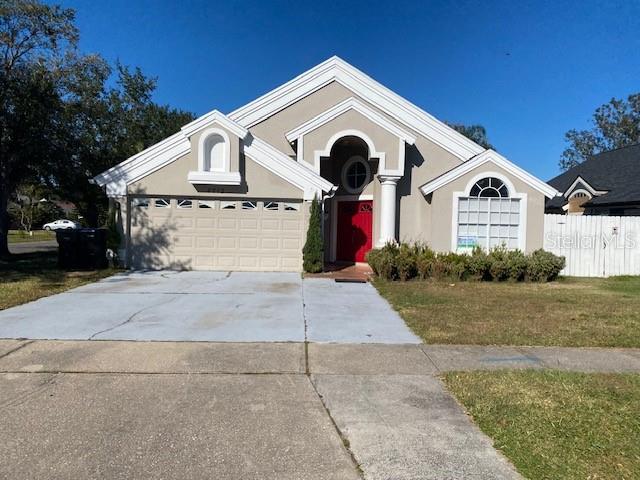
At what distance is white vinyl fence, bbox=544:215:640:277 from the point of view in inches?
594

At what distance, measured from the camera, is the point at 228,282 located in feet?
39.5

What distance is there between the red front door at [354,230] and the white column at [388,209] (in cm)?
107

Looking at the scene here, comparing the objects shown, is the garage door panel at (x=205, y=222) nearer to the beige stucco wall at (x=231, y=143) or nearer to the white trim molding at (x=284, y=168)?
the beige stucco wall at (x=231, y=143)

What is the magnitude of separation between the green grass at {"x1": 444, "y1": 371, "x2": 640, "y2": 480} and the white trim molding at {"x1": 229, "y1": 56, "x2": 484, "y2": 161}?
475 inches

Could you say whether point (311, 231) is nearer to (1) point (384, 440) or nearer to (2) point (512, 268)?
(2) point (512, 268)

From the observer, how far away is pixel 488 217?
578 inches

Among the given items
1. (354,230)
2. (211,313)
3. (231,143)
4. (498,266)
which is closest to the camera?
(211,313)

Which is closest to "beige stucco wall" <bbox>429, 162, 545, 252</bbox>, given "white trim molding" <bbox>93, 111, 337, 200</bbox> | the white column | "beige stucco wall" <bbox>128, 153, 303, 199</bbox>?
the white column

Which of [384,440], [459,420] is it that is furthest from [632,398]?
[384,440]

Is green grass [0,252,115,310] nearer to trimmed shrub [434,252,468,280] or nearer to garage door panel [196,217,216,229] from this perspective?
garage door panel [196,217,216,229]

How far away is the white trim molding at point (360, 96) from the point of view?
16172 millimetres

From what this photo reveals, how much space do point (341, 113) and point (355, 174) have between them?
2.56 m

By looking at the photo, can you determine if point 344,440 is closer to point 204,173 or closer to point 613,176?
point 204,173

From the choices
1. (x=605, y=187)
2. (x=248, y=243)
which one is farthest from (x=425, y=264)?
(x=605, y=187)
